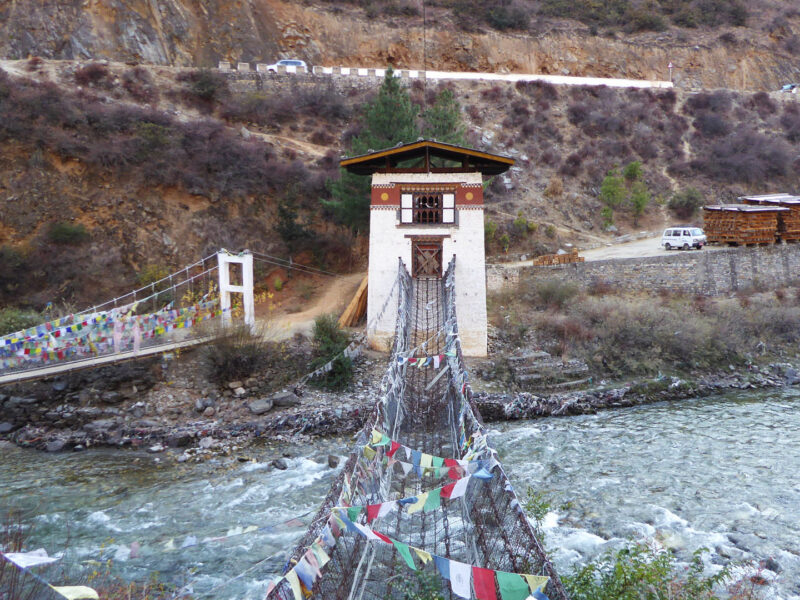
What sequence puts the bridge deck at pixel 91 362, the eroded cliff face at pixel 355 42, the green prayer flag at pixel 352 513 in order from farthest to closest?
1. the eroded cliff face at pixel 355 42
2. the bridge deck at pixel 91 362
3. the green prayer flag at pixel 352 513

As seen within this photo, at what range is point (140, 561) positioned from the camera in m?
7.45

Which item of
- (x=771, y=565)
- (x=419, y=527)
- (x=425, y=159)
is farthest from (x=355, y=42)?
(x=771, y=565)

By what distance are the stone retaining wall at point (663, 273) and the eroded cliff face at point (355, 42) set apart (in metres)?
21.2

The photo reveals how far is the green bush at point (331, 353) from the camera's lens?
13539 millimetres

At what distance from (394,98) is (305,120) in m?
9.65

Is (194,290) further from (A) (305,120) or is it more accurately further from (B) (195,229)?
(A) (305,120)

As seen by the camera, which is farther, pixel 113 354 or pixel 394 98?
pixel 394 98

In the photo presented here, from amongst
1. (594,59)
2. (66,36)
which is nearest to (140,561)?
(66,36)

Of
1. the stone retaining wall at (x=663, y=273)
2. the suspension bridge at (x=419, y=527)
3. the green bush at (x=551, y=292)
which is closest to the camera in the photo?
the suspension bridge at (x=419, y=527)

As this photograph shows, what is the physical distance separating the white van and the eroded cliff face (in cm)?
1942

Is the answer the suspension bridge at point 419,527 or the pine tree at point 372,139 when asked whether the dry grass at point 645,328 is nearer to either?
the pine tree at point 372,139

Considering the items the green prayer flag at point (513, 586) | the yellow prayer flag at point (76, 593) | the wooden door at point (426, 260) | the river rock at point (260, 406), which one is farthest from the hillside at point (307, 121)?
the green prayer flag at point (513, 586)

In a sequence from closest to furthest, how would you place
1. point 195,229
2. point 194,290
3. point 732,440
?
point 732,440, point 194,290, point 195,229

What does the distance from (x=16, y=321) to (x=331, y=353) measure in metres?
7.32
